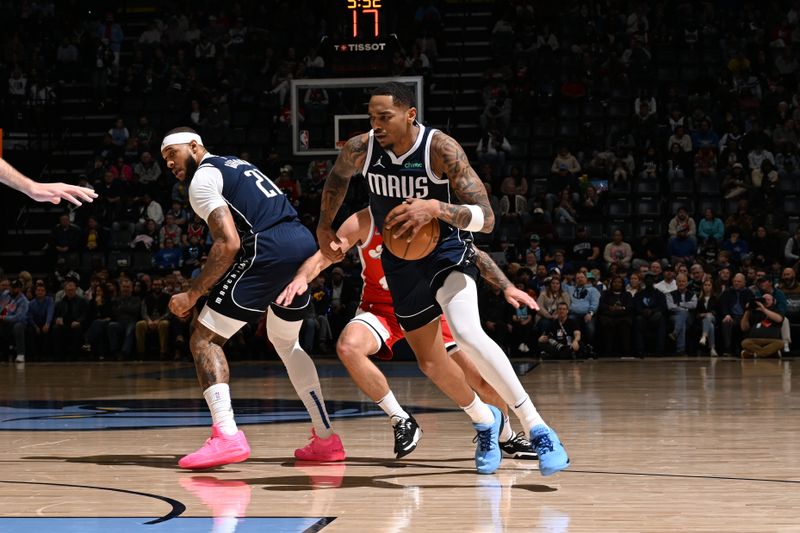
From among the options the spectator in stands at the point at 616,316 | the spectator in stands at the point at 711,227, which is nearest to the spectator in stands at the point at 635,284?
the spectator in stands at the point at 616,316

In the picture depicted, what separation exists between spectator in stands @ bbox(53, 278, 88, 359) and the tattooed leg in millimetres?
10221

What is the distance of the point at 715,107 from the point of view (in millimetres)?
18281

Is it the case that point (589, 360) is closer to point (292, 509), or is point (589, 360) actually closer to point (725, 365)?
point (725, 365)

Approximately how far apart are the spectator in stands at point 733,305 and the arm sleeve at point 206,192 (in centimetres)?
986

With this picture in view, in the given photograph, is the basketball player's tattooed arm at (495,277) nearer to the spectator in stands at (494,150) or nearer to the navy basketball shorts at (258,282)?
the navy basketball shorts at (258,282)

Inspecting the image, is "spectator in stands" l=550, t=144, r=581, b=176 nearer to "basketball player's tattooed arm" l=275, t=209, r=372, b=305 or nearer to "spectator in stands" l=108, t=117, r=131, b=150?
"spectator in stands" l=108, t=117, r=131, b=150

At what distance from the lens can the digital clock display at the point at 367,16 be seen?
46.1ft

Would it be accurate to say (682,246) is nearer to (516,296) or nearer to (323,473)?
(516,296)

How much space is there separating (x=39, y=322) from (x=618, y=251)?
24.8 feet

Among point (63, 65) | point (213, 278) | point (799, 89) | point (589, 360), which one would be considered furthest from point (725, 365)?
point (63, 65)

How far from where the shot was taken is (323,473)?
5.67 m

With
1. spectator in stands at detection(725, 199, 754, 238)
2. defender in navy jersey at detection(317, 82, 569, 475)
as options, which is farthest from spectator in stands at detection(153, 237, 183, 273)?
defender in navy jersey at detection(317, 82, 569, 475)

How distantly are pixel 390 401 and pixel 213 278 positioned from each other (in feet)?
3.55

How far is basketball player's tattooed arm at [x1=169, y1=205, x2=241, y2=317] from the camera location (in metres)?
5.69
